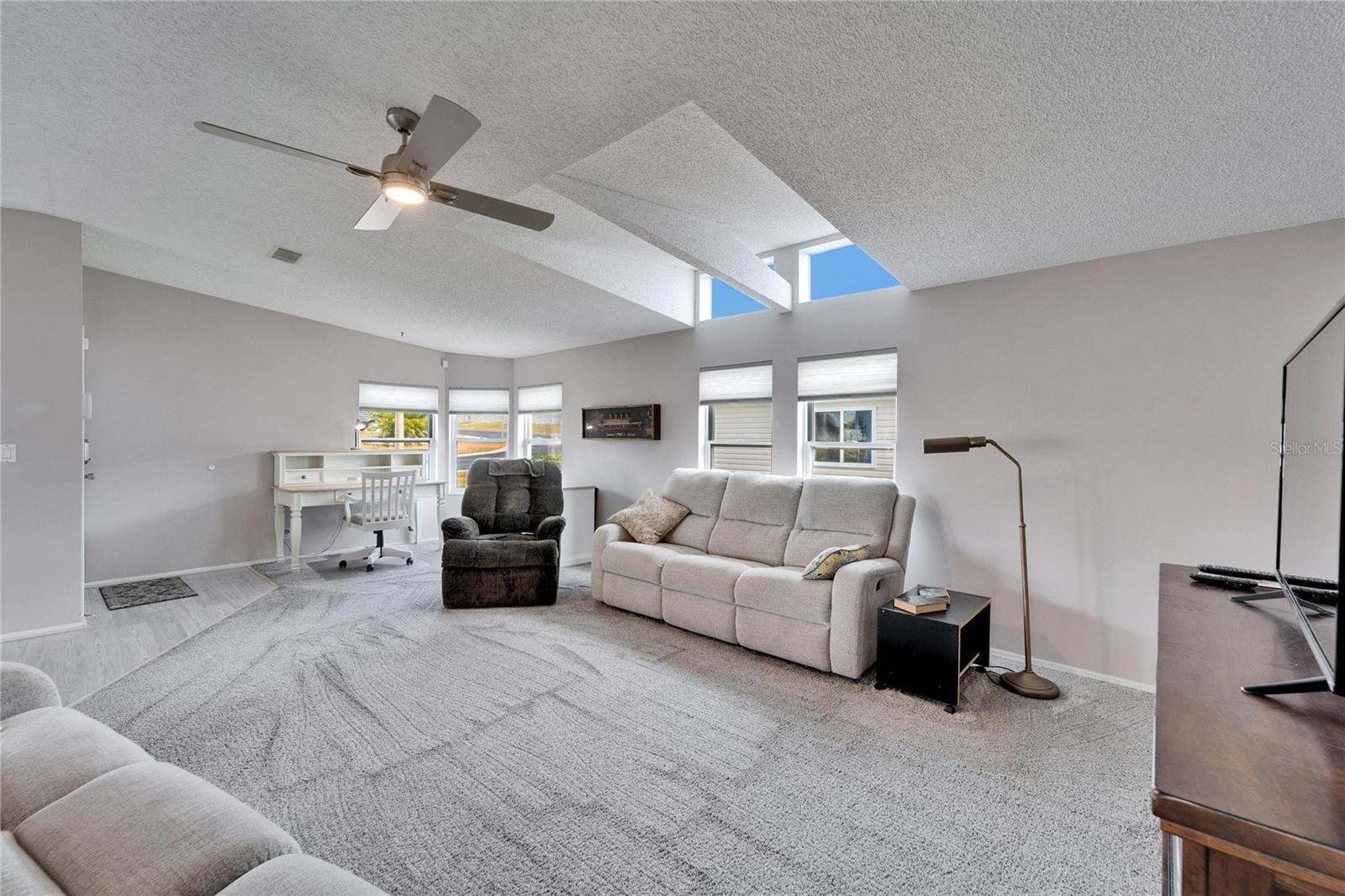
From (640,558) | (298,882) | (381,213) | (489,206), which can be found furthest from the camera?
(640,558)

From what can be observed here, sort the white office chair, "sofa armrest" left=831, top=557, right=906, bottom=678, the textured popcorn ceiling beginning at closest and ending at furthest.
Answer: the textured popcorn ceiling
"sofa armrest" left=831, top=557, right=906, bottom=678
the white office chair

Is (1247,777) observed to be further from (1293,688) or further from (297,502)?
(297,502)

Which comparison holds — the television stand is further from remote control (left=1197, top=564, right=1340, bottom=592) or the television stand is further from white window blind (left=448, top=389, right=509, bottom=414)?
white window blind (left=448, top=389, right=509, bottom=414)

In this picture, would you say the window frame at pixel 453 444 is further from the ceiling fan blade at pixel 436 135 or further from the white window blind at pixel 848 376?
the ceiling fan blade at pixel 436 135

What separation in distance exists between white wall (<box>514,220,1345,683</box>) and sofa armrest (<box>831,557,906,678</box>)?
2.95 ft

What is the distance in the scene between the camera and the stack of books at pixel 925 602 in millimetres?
2762

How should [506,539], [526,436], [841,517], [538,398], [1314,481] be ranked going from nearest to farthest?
[1314,481] → [841,517] → [506,539] → [538,398] → [526,436]

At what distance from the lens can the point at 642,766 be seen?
2164 millimetres

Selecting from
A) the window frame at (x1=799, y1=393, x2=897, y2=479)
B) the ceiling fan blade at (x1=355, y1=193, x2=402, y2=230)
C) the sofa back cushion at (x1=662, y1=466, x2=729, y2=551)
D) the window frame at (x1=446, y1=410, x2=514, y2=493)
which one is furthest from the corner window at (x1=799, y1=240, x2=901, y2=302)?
the window frame at (x1=446, y1=410, x2=514, y2=493)

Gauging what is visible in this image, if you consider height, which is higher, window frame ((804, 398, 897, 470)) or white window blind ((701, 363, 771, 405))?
white window blind ((701, 363, 771, 405))

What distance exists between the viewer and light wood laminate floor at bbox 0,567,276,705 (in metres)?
2.93

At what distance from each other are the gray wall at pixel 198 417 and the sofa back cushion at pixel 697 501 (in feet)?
13.1

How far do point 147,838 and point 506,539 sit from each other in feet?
12.0

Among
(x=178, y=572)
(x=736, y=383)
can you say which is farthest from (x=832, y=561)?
(x=178, y=572)
